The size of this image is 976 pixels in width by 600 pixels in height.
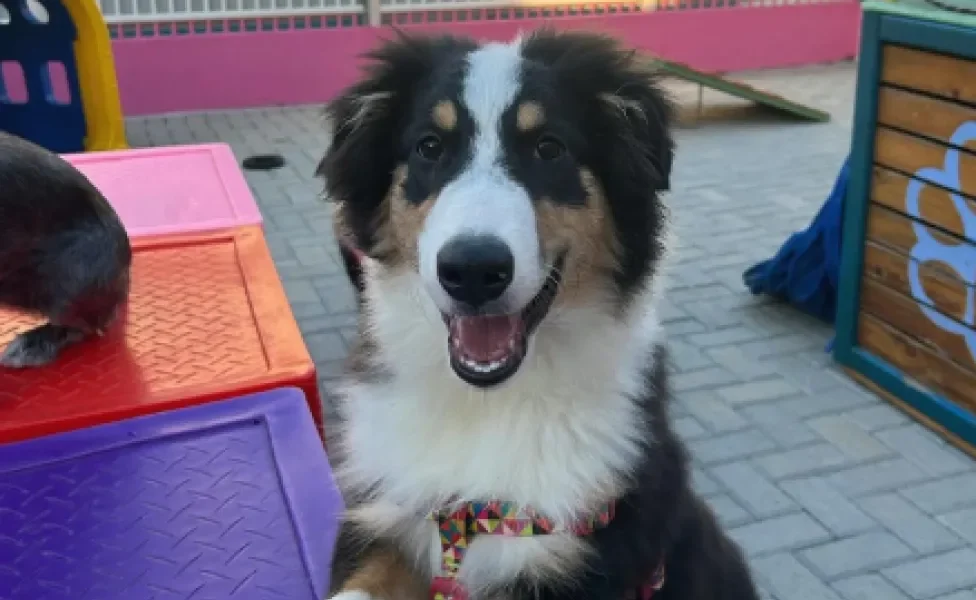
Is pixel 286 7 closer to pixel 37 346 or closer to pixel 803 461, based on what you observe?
pixel 37 346

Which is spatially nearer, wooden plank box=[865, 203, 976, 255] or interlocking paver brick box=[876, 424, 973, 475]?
interlocking paver brick box=[876, 424, 973, 475]

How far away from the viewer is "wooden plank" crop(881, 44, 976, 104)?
144 inches

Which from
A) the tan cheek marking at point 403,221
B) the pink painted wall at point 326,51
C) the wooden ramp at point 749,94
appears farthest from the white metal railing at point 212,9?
the tan cheek marking at point 403,221

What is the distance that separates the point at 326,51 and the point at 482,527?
8563mm

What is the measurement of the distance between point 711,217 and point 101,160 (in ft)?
13.0

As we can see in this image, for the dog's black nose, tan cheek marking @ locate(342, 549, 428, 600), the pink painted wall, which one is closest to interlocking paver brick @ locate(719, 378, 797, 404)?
tan cheek marking @ locate(342, 549, 428, 600)

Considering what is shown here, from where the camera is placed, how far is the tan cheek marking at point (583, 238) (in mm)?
1997

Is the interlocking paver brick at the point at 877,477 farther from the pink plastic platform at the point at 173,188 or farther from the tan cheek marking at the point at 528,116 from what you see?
the pink plastic platform at the point at 173,188

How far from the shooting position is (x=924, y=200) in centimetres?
397

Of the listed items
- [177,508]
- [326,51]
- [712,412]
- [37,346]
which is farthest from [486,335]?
[326,51]

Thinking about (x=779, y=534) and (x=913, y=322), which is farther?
(x=913, y=322)

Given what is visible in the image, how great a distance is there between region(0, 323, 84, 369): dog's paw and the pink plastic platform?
32.2 inches

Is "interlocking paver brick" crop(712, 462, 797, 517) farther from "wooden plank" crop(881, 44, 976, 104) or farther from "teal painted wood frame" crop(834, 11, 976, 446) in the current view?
"wooden plank" crop(881, 44, 976, 104)

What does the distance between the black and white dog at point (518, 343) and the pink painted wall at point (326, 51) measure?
624 centimetres
